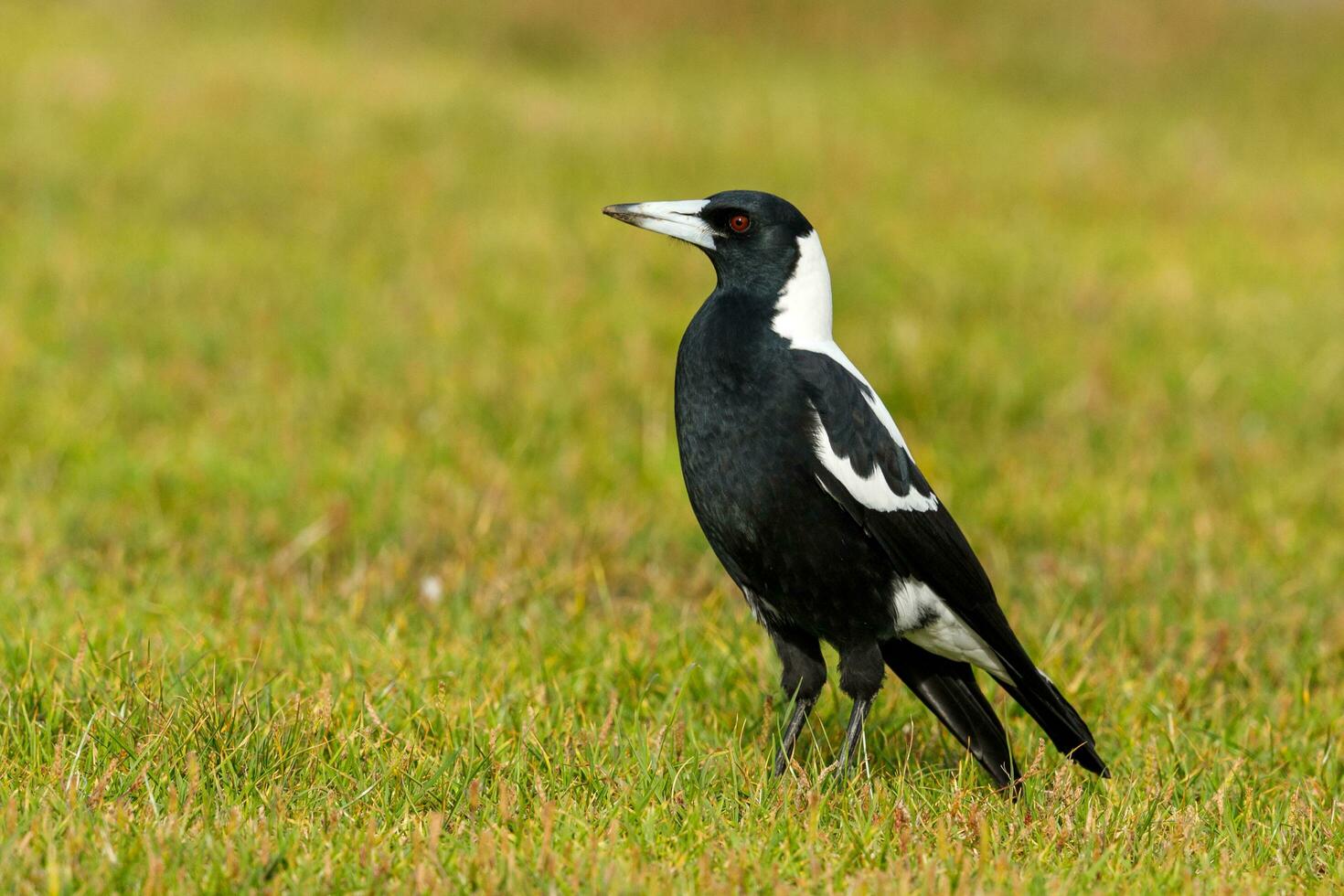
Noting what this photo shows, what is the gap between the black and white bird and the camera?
120 inches

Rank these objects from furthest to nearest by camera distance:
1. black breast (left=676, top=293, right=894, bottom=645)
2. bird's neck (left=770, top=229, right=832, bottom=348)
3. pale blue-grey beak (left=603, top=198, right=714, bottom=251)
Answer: pale blue-grey beak (left=603, top=198, right=714, bottom=251)
bird's neck (left=770, top=229, right=832, bottom=348)
black breast (left=676, top=293, right=894, bottom=645)

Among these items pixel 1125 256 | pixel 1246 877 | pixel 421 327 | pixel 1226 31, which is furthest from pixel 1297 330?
pixel 1226 31

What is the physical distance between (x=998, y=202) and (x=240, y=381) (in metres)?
5.33

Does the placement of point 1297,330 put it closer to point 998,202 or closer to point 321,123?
point 998,202

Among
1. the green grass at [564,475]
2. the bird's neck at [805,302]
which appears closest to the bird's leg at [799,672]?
the green grass at [564,475]

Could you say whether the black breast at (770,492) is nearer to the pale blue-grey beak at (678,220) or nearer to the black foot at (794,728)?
the black foot at (794,728)

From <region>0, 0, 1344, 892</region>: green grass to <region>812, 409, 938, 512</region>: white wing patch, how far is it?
52cm

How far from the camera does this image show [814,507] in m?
3.07

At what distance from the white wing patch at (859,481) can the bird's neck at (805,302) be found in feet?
0.78

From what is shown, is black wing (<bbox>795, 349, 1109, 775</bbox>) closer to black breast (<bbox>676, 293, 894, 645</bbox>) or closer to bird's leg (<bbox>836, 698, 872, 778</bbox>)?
black breast (<bbox>676, 293, 894, 645</bbox>)

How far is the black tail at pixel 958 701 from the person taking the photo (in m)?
3.19

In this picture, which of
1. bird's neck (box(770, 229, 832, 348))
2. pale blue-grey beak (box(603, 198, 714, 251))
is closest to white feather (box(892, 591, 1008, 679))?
bird's neck (box(770, 229, 832, 348))

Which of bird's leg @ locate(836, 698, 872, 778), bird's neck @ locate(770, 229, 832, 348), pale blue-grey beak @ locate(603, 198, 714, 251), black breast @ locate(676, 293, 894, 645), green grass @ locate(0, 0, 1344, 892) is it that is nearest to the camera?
green grass @ locate(0, 0, 1344, 892)

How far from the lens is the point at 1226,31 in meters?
15.4
